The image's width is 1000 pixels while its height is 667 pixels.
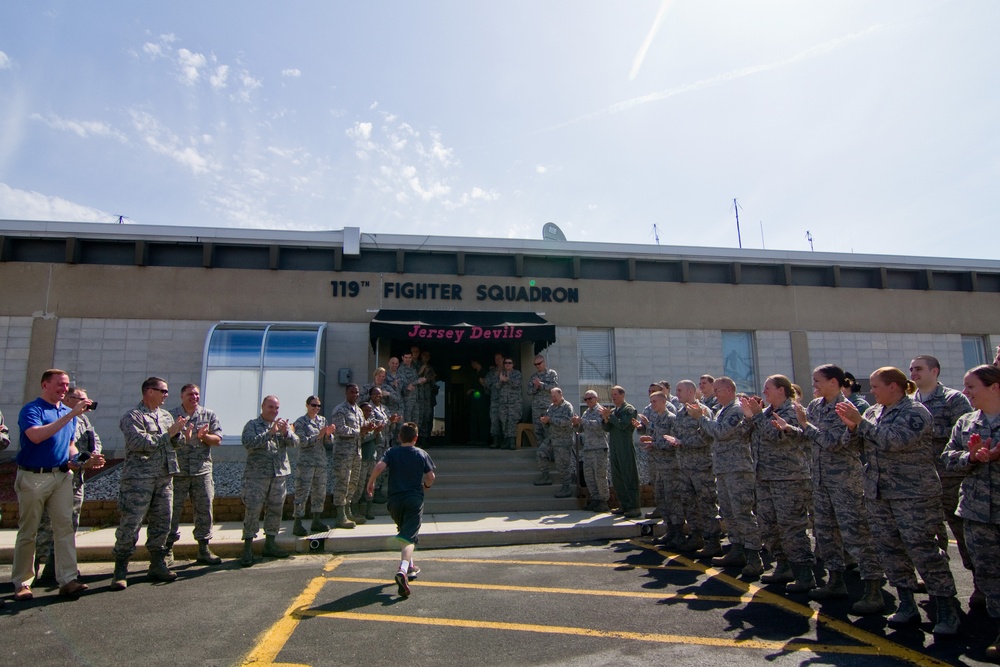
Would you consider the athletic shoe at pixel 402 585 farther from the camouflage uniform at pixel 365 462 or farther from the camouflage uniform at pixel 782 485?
the camouflage uniform at pixel 365 462

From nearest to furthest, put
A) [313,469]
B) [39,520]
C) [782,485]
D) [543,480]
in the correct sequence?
[39,520]
[782,485]
[313,469]
[543,480]

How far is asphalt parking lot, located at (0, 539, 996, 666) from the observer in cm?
416

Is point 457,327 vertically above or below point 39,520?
above

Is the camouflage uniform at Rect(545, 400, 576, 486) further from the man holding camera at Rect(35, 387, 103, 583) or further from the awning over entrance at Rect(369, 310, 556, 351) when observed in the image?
the man holding camera at Rect(35, 387, 103, 583)

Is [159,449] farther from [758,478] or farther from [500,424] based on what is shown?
[500,424]

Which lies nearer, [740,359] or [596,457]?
[596,457]

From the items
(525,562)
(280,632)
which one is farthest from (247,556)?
(525,562)

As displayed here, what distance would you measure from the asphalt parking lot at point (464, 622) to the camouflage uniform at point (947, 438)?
0.49 meters

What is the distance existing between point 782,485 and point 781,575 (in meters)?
0.89

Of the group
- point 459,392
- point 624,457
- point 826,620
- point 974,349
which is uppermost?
point 974,349

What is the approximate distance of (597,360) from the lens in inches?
587

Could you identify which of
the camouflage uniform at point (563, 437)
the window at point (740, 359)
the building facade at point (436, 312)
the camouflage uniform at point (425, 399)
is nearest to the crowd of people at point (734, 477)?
the camouflage uniform at point (563, 437)

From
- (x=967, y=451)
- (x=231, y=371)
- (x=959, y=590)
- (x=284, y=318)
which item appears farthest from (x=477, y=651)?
(x=284, y=318)

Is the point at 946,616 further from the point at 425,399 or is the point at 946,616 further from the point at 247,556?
the point at 425,399
